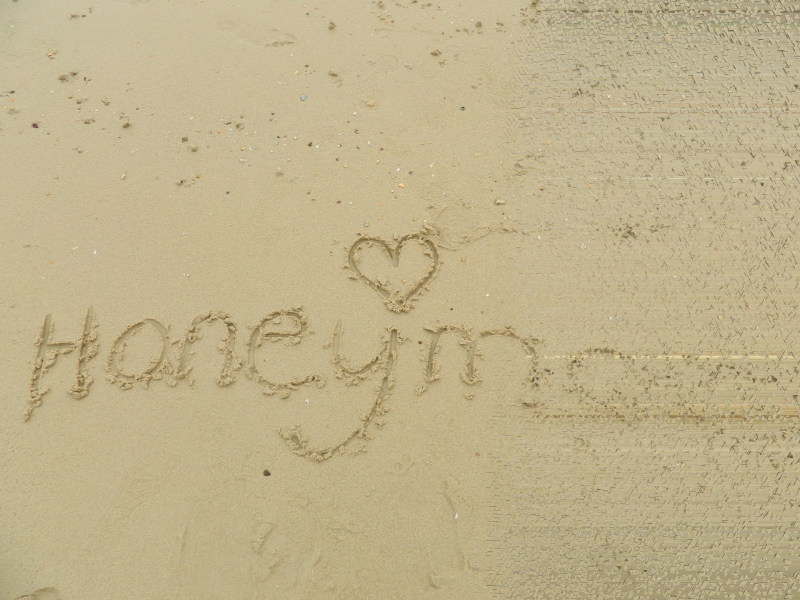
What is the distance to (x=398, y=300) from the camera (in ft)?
8.21

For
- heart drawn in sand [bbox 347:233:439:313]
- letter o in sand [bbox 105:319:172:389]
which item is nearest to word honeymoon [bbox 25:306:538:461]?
letter o in sand [bbox 105:319:172:389]

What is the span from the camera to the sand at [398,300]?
7.14ft

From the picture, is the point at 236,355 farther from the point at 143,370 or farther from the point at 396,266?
the point at 396,266

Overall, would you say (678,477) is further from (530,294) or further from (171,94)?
(171,94)

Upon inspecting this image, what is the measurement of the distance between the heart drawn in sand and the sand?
0.02m

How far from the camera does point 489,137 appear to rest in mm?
2752

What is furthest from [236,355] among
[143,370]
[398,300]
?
[398,300]

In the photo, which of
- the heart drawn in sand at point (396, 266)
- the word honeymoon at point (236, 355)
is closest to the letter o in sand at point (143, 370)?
the word honeymoon at point (236, 355)

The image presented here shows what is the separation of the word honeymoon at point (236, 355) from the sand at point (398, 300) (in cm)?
1

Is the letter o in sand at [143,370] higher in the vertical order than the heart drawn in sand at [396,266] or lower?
lower

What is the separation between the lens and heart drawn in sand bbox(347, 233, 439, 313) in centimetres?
250

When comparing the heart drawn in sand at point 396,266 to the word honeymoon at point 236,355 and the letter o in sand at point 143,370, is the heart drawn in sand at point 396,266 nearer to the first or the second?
the word honeymoon at point 236,355

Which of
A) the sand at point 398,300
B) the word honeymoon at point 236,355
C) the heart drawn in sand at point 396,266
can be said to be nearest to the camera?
the sand at point 398,300

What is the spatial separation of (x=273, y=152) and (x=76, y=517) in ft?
6.74
